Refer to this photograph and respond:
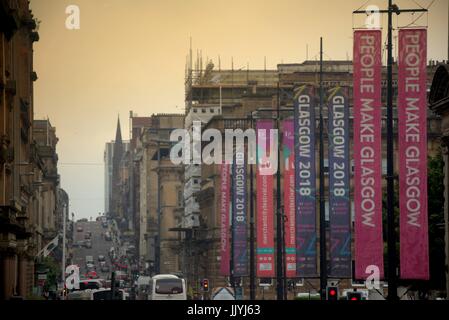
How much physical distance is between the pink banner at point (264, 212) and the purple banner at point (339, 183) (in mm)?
13000

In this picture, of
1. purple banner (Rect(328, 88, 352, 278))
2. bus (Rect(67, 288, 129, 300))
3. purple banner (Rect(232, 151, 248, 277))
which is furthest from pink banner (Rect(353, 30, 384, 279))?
bus (Rect(67, 288, 129, 300))

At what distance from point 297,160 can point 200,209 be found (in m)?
73.5

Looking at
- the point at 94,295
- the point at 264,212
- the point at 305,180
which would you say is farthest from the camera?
the point at 94,295

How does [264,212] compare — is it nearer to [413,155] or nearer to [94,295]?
[94,295]

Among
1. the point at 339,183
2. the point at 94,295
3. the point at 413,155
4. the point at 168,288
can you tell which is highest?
the point at 413,155

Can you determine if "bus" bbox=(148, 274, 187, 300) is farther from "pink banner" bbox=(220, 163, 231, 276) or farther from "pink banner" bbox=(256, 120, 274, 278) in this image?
"pink banner" bbox=(256, 120, 274, 278)

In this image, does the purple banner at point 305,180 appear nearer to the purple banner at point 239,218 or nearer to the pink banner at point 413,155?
the pink banner at point 413,155

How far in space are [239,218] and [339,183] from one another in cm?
2360

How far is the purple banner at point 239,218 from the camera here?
2874 inches

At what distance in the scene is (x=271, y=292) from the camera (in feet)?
321

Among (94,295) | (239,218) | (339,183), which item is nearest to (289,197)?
(239,218)

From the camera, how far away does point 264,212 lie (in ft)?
214

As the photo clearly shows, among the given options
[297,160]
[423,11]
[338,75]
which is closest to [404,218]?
[423,11]

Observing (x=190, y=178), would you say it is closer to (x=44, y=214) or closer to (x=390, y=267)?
(x=44, y=214)
